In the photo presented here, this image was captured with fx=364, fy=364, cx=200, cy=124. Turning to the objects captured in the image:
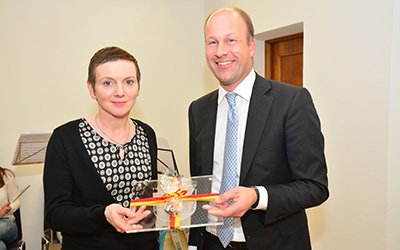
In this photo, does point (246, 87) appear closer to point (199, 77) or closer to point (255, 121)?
point (255, 121)

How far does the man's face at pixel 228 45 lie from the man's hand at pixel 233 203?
1.71 feet

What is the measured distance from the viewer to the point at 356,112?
85.9 inches

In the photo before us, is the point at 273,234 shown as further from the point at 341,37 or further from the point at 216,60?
the point at 341,37

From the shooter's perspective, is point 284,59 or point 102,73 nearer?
point 102,73

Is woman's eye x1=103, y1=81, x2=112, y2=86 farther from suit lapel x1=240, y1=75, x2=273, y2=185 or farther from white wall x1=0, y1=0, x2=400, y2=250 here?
white wall x1=0, y1=0, x2=400, y2=250

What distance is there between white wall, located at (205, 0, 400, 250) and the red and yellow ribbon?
122 cm

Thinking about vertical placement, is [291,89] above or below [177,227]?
above

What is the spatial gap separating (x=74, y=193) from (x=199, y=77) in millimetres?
2783

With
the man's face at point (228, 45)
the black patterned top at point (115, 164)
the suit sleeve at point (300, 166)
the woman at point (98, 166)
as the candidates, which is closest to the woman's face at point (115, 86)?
the woman at point (98, 166)

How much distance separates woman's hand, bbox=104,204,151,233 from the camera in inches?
46.5

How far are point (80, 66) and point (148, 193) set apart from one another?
7.94ft

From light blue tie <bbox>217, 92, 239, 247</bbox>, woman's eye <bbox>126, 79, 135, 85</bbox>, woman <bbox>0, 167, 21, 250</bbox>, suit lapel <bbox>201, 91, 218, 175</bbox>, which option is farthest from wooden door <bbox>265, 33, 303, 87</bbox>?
woman <bbox>0, 167, 21, 250</bbox>

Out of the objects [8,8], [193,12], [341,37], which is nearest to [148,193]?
[341,37]

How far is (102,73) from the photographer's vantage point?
1.39m
